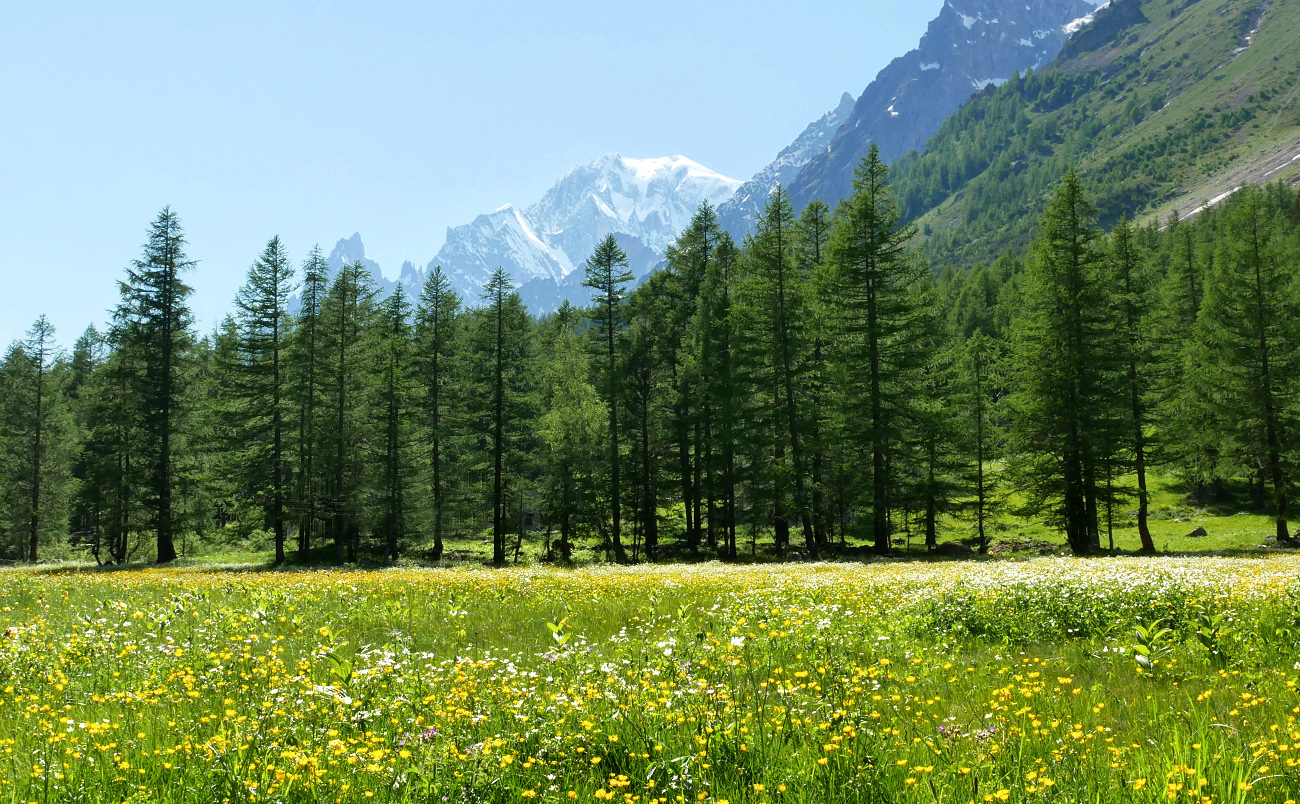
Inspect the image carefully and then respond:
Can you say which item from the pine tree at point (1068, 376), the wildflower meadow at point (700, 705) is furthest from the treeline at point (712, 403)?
the wildflower meadow at point (700, 705)

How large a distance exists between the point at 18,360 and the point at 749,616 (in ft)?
209

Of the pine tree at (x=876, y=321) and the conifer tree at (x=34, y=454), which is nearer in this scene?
the pine tree at (x=876, y=321)

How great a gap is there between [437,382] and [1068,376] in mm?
31648

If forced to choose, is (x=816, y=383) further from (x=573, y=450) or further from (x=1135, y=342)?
(x=1135, y=342)

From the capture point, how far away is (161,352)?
3441cm

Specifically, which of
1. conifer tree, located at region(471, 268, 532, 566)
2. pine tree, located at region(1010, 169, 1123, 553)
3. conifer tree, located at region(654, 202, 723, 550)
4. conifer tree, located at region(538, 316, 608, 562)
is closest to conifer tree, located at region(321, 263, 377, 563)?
conifer tree, located at region(471, 268, 532, 566)

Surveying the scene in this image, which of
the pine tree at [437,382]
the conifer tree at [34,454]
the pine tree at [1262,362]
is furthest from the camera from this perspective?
the conifer tree at [34,454]

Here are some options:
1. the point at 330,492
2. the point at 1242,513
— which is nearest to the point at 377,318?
the point at 330,492

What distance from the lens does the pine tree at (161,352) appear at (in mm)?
33594

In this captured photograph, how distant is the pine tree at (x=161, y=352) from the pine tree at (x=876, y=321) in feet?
109

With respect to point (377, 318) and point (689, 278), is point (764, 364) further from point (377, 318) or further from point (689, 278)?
point (377, 318)

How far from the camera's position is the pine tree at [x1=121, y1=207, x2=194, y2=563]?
3359cm

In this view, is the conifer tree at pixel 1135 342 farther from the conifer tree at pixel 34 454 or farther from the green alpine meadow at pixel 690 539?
the conifer tree at pixel 34 454

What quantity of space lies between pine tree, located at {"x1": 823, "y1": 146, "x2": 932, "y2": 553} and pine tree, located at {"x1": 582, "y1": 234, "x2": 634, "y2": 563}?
11.0 m
